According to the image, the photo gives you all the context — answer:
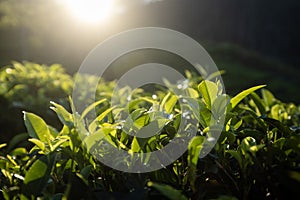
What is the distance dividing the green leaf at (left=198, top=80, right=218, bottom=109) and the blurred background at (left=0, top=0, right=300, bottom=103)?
10.5 meters

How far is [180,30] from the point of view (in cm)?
2609

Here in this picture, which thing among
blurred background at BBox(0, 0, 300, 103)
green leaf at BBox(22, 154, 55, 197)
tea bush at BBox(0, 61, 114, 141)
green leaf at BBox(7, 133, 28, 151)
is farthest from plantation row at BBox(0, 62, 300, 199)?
blurred background at BBox(0, 0, 300, 103)

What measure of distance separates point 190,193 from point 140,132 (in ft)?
0.84

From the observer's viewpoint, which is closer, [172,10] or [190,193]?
[190,193]

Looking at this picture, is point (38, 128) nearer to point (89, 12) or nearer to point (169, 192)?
point (169, 192)

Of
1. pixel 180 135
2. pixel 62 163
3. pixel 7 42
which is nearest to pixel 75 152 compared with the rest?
pixel 62 163

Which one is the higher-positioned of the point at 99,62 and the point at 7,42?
the point at 7,42

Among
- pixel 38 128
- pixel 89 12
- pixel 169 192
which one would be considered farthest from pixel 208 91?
pixel 89 12

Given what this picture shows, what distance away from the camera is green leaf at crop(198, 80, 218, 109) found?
1.42 meters

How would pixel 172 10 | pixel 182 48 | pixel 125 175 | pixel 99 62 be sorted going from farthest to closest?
pixel 172 10
pixel 182 48
pixel 99 62
pixel 125 175

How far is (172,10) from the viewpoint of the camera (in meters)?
25.7

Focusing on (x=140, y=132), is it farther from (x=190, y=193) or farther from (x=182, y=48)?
(x=182, y=48)

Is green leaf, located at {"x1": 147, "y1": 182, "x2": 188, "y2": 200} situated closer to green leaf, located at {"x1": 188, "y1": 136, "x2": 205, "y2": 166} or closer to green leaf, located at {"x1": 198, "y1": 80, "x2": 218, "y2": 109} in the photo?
green leaf, located at {"x1": 188, "y1": 136, "x2": 205, "y2": 166}

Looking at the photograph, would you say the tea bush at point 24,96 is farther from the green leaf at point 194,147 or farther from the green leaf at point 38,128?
the green leaf at point 194,147
